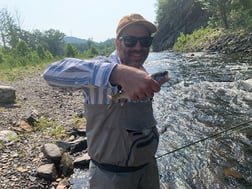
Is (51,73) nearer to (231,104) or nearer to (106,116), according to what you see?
(106,116)

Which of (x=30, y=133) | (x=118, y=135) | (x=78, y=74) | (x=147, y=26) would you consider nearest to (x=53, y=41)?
(x=30, y=133)

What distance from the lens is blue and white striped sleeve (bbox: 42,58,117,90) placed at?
212 centimetres

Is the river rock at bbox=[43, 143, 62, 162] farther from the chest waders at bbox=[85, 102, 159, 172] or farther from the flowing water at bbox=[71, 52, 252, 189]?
the chest waders at bbox=[85, 102, 159, 172]

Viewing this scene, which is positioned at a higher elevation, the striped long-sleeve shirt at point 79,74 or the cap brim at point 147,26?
the cap brim at point 147,26

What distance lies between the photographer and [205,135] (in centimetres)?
856

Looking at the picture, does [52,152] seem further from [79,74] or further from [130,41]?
[79,74]

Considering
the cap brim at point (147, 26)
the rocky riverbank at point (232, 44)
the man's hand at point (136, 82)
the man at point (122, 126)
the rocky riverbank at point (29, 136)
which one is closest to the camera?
the man's hand at point (136, 82)

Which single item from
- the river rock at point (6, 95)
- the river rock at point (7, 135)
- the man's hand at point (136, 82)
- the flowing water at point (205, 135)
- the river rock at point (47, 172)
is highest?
the man's hand at point (136, 82)

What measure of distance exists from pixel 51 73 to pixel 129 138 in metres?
0.87

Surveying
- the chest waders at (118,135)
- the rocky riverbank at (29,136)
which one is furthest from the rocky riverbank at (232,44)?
the chest waders at (118,135)

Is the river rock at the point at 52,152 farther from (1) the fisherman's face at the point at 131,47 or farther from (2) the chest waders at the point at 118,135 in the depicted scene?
(1) the fisherman's face at the point at 131,47

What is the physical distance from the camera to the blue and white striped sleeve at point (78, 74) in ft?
6.97

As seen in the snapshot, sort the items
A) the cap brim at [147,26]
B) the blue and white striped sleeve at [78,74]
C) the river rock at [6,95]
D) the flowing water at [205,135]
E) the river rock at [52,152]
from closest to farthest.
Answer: the blue and white striped sleeve at [78,74] < the cap brim at [147,26] < the flowing water at [205,135] < the river rock at [52,152] < the river rock at [6,95]

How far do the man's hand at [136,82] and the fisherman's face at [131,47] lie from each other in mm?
709
